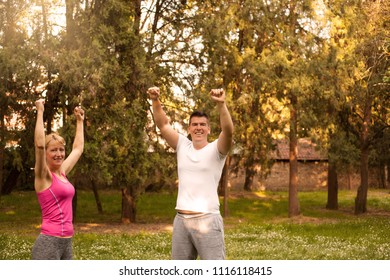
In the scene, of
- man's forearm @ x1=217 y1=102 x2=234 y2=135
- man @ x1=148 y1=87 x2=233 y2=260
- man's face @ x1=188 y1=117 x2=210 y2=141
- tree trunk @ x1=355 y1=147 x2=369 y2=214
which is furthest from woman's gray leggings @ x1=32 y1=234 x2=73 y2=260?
tree trunk @ x1=355 y1=147 x2=369 y2=214

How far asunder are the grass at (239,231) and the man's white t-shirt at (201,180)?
22.8 feet

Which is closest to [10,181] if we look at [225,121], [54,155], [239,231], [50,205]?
[239,231]

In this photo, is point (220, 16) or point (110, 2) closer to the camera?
point (110, 2)

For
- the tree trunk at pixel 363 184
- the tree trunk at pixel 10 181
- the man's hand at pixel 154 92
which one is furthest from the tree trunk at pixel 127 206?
the man's hand at pixel 154 92

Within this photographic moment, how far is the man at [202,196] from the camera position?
5.98 meters

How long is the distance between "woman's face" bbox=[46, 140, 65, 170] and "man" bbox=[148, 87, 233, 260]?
1.15 metres

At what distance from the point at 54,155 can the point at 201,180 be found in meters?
1.41

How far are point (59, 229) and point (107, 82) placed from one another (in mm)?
15166

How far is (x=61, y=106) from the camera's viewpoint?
69.3ft

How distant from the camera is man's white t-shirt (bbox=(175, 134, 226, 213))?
6.01m

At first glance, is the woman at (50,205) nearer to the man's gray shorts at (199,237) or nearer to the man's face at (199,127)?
the man's gray shorts at (199,237)

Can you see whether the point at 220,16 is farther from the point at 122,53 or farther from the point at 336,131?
the point at 336,131

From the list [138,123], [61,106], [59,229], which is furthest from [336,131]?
[59,229]

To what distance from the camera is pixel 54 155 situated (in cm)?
603
